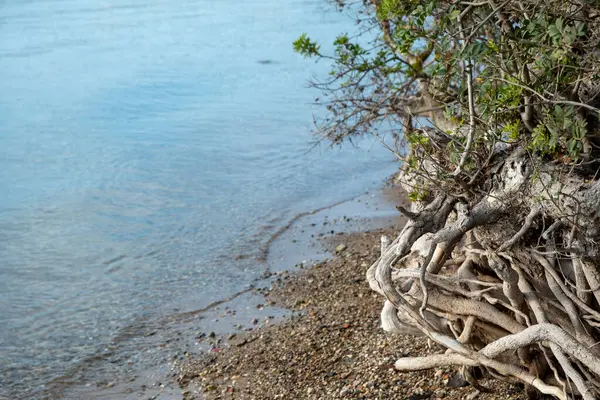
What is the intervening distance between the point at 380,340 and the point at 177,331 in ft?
9.85

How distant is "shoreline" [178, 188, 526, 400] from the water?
156 cm

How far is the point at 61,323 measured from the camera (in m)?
9.75

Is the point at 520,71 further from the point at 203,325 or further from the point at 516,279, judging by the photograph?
the point at 203,325

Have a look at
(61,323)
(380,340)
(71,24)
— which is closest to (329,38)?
(71,24)

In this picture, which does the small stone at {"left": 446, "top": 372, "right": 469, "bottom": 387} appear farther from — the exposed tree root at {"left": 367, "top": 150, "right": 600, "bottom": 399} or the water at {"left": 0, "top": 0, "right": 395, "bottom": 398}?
the water at {"left": 0, "top": 0, "right": 395, "bottom": 398}

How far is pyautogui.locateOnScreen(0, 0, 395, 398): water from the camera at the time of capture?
33.4 feet

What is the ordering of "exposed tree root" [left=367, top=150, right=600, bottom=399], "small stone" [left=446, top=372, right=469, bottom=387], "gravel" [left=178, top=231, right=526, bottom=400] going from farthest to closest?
"gravel" [left=178, top=231, right=526, bottom=400]
"small stone" [left=446, top=372, right=469, bottom=387]
"exposed tree root" [left=367, top=150, right=600, bottom=399]

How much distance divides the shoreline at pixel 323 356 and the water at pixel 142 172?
156 centimetres

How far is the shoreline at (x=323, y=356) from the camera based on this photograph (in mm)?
5996

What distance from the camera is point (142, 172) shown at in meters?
15.5

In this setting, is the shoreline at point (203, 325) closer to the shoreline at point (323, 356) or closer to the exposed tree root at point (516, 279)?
the shoreline at point (323, 356)

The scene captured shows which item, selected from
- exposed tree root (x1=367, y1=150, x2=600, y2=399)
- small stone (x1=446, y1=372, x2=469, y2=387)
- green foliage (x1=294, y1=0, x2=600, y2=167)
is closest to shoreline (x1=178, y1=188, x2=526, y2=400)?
small stone (x1=446, y1=372, x2=469, y2=387)

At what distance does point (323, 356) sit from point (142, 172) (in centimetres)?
931

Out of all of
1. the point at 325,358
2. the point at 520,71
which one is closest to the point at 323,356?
the point at 325,358
